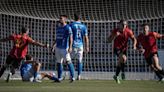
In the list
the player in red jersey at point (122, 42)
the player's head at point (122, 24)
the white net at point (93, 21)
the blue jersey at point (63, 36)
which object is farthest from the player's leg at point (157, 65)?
the white net at point (93, 21)

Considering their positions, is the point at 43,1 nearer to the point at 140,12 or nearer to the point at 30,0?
the point at 30,0

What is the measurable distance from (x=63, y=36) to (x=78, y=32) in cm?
115

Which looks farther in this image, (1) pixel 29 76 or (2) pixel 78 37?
(2) pixel 78 37

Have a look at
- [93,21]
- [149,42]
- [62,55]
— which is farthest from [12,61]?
[93,21]

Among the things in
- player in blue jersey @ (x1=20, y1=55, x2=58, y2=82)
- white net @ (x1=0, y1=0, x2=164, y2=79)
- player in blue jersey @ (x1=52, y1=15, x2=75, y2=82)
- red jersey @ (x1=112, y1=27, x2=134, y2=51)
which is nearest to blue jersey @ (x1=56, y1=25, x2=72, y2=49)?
player in blue jersey @ (x1=52, y1=15, x2=75, y2=82)

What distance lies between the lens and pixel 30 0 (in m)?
18.7

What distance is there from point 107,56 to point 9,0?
4334mm

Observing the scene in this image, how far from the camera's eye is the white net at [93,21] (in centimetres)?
1880

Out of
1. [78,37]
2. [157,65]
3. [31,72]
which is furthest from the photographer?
[78,37]

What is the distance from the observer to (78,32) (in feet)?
48.2

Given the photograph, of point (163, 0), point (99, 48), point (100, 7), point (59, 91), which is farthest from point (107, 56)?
point (59, 91)

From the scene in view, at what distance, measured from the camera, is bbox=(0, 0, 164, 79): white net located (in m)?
18.8

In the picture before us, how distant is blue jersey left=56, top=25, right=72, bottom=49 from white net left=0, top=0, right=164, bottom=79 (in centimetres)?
505

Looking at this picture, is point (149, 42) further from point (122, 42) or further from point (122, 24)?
point (122, 24)
